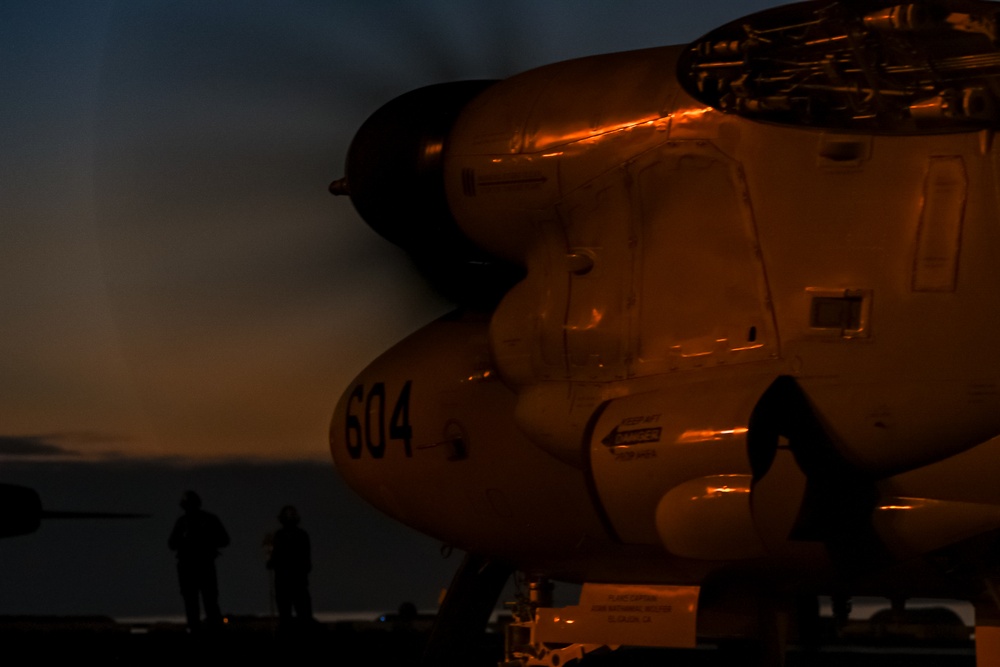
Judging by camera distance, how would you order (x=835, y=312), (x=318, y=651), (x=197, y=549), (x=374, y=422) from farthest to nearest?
(x=197, y=549)
(x=318, y=651)
(x=374, y=422)
(x=835, y=312)

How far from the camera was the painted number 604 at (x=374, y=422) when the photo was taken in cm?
1005

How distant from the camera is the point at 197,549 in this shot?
55.4ft

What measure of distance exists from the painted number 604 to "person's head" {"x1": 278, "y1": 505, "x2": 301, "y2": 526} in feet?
20.7

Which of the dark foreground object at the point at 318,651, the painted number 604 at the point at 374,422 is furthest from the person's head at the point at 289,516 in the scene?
the painted number 604 at the point at 374,422

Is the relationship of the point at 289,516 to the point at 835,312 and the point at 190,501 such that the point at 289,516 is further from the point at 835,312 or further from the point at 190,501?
the point at 835,312

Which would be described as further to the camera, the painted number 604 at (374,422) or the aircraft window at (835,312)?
the painted number 604 at (374,422)

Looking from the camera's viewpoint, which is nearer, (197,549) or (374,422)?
(374,422)

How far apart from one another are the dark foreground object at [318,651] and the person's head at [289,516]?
4.07 ft

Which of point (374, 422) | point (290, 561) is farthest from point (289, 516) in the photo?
point (374, 422)

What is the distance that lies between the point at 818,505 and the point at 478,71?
3.80 m

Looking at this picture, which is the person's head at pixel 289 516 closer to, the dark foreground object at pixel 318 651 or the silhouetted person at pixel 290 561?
the silhouetted person at pixel 290 561

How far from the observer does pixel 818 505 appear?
7082 millimetres

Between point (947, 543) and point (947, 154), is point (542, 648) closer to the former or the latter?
point (947, 543)

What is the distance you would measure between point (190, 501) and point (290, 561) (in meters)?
1.40
